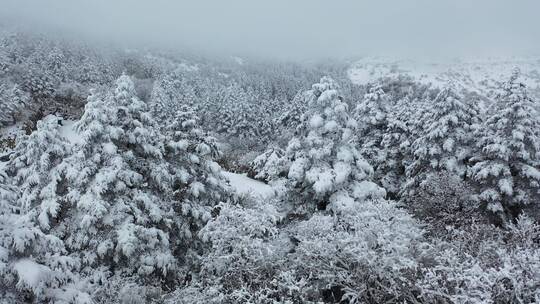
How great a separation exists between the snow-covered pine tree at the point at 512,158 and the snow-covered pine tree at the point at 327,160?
25.9ft

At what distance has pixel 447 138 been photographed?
85.1 feet

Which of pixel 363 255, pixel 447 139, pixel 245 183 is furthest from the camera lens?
pixel 245 183

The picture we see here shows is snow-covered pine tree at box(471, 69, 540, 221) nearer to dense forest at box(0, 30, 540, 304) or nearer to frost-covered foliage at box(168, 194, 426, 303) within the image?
dense forest at box(0, 30, 540, 304)

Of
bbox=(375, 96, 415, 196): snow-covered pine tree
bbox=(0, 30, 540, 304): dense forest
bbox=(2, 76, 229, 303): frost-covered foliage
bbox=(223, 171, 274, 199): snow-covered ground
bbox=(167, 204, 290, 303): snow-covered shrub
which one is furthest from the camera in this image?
bbox=(223, 171, 274, 199): snow-covered ground

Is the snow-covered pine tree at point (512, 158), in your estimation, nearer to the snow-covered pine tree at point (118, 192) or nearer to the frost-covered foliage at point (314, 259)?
the frost-covered foliage at point (314, 259)

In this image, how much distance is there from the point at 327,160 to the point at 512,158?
35.9ft

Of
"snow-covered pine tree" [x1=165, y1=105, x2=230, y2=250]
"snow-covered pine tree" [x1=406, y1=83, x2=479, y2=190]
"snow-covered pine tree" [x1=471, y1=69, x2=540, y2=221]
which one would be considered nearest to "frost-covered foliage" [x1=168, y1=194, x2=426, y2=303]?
"snow-covered pine tree" [x1=165, y1=105, x2=230, y2=250]

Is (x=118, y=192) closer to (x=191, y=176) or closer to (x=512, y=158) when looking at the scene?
(x=191, y=176)

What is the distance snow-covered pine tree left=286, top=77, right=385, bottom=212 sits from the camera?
1827 centimetres

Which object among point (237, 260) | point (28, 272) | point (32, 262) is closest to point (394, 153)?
point (237, 260)

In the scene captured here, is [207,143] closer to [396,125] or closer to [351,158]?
[351,158]

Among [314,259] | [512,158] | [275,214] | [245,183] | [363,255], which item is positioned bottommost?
[245,183]

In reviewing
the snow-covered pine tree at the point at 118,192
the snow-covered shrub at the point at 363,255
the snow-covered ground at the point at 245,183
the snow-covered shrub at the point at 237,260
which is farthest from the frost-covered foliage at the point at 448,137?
the snow-covered pine tree at the point at 118,192

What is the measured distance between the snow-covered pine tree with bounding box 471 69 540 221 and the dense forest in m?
0.08
